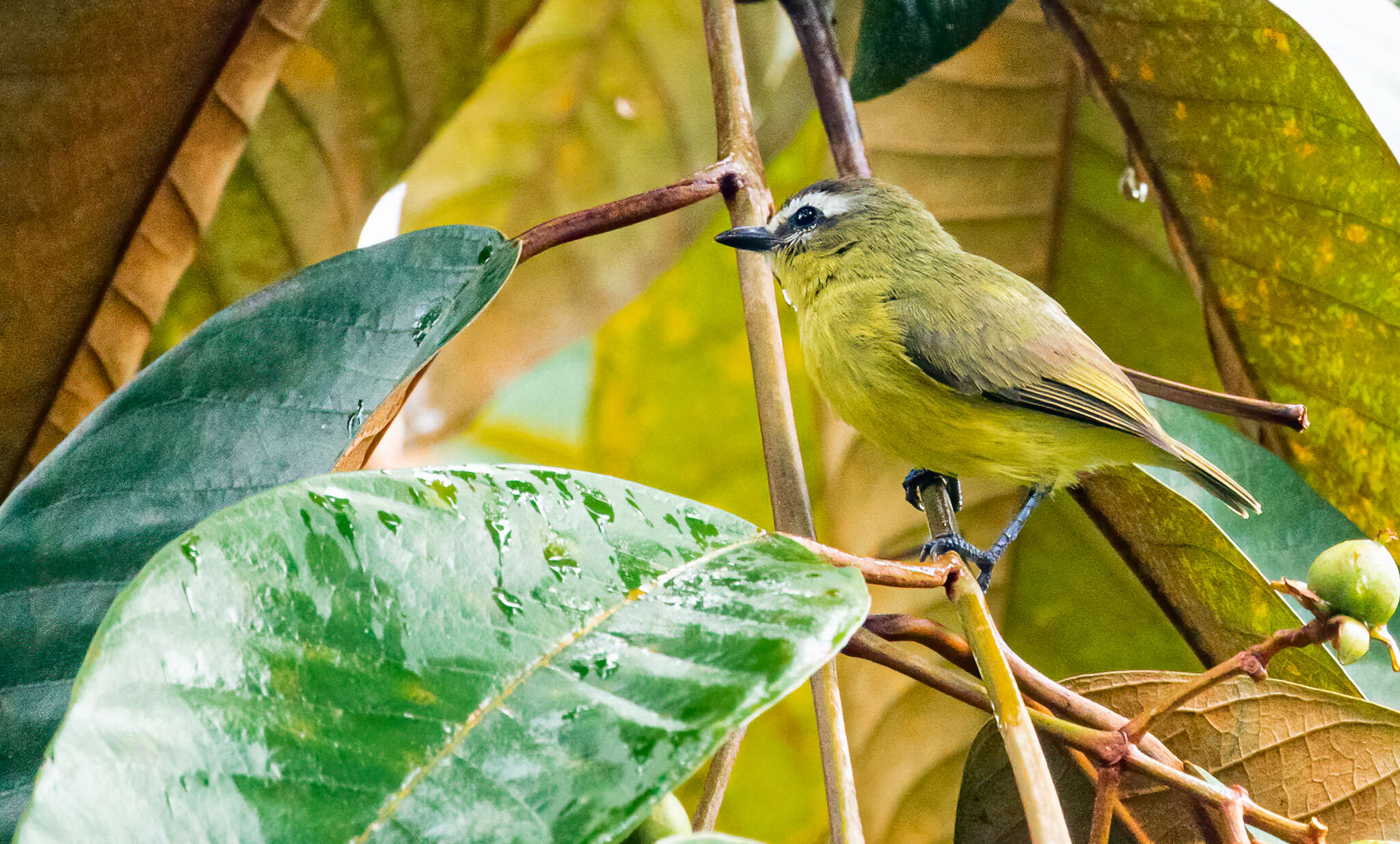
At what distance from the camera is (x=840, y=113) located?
144 cm

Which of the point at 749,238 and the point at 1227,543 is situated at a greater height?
the point at 749,238

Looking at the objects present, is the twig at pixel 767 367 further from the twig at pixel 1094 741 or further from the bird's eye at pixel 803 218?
the bird's eye at pixel 803 218

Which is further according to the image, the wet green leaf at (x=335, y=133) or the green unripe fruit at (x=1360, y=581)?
the wet green leaf at (x=335, y=133)

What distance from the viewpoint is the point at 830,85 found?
144cm

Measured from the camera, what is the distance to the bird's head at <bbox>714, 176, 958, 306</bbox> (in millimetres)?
1674

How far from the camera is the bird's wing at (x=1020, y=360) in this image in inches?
55.5

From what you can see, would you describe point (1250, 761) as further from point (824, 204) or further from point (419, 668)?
point (824, 204)

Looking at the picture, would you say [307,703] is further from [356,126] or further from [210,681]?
[356,126]

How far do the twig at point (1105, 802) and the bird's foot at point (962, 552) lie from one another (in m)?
0.18

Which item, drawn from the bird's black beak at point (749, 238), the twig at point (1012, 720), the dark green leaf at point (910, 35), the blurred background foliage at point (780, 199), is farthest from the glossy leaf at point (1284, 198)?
the twig at point (1012, 720)

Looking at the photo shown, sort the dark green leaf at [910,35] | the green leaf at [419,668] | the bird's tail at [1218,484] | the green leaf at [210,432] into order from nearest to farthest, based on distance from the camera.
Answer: the green leaf at [419,668], the green leaf at [210,432], the bird's tail at [1218,484], the dark green leaf at [910,35]

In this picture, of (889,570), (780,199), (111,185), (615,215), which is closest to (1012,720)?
(889,570)

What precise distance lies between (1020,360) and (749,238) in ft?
1.59

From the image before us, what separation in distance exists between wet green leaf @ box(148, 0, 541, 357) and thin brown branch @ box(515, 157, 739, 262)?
2.33ft
